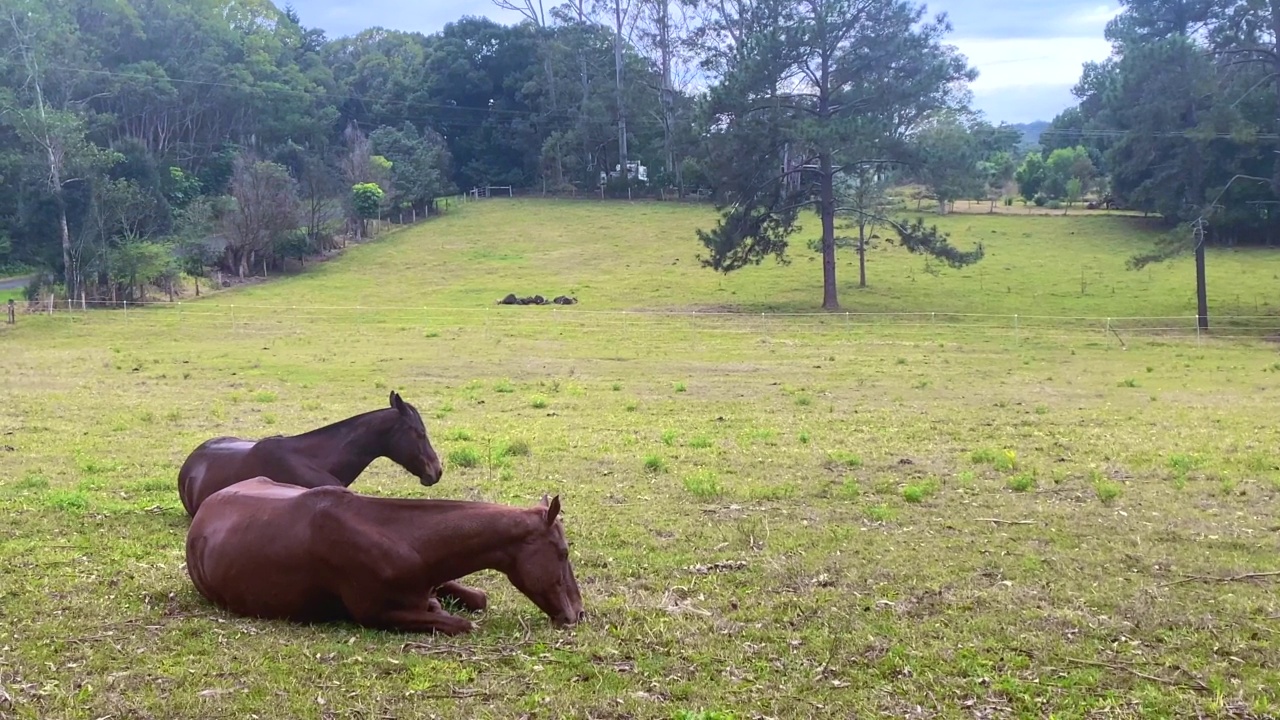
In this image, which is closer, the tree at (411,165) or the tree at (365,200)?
the tree at (365,200)

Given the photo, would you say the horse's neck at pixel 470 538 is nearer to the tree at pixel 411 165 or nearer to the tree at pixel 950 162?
the tree at pixel 950 162

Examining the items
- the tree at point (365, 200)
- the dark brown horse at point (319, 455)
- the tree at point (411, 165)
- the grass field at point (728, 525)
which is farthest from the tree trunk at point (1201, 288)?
the tree at point (411, 165)

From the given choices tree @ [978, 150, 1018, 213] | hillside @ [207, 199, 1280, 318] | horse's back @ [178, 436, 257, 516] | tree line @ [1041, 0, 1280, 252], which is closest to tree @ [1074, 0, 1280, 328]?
tree line @ [1041, 0, 1280, 252]

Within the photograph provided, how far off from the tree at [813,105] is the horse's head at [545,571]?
1268 inches

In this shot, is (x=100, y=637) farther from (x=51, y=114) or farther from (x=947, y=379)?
(x=51, y=114)

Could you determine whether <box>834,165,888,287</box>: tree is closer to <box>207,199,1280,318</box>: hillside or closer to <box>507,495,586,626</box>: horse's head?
<box>207,199,1280,318</box>: hillside

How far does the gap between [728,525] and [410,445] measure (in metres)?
2.91

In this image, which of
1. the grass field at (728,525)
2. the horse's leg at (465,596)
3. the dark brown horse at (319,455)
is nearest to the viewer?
the grass field at (728,525)

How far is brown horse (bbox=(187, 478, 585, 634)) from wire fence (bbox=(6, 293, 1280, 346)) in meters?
25.2

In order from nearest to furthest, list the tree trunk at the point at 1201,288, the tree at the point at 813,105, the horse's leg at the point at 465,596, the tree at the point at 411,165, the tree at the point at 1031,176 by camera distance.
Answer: the horse's leg at the point at 465,596 < the tree trunk at the point at 1201,288 < the tree at the point at 813,105 < the tree at the point at 411,165 < the tree at the point at 1031,176

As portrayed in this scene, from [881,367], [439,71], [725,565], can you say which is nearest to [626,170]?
[439,71]

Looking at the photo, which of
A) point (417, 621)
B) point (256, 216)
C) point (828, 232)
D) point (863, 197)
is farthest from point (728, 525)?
point (256, 216)

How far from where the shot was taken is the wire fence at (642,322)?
32406 mm

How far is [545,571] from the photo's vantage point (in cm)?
626
